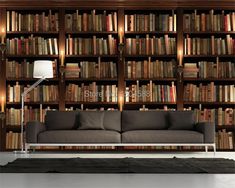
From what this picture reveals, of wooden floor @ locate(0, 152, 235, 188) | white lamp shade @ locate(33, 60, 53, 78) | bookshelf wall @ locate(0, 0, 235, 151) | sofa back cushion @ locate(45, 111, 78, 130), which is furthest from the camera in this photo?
bookshelf wall @ locate(0, 0, 235, 151)

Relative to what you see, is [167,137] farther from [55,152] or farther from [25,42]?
[25,42]

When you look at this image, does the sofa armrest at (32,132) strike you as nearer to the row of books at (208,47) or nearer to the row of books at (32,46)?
the row of books at (32,46)

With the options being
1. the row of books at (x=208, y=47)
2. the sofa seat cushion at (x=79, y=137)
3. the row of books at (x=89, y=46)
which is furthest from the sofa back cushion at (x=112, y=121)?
the row of books at (x=208, y=47)

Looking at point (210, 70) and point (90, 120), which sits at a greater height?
point (210, 70)

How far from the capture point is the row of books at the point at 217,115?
31.9 feet

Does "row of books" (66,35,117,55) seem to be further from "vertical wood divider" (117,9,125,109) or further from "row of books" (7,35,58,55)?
"row of books" (7,35,58,55)

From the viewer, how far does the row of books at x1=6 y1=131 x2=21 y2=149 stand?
31.8ft

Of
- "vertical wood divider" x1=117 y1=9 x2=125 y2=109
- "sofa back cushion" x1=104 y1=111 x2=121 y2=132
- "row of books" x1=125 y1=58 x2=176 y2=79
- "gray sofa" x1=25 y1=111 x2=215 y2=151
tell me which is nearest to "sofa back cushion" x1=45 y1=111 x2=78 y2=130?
"gray sofa" x1=25 y1=111 x2=215 y2=151

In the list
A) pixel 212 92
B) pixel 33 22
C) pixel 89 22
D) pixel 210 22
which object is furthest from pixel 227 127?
pixel 33 22

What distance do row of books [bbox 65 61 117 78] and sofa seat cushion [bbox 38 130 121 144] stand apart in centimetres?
144

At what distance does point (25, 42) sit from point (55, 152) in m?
2.09

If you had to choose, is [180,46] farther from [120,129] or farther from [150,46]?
[120,129]

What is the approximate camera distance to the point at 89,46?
32.3 ft

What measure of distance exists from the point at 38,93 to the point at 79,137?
5.23ft
